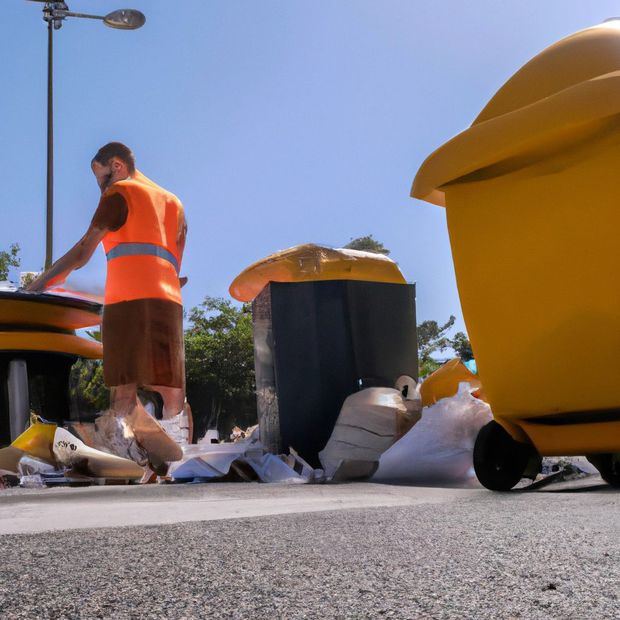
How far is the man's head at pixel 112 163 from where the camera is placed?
6.21 metres

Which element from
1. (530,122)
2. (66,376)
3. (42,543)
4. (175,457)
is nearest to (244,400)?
(66,376)

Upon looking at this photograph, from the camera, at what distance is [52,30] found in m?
9.85

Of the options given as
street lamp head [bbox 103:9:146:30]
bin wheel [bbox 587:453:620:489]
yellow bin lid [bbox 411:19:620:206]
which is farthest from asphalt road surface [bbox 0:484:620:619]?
street lamp head [bbox 103:9:146:30]

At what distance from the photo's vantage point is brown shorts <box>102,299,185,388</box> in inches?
222

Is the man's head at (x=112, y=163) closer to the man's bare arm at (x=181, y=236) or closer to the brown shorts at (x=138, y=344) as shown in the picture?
the man's bare arm at (x=181, y=236)

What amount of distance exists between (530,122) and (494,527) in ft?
5.89

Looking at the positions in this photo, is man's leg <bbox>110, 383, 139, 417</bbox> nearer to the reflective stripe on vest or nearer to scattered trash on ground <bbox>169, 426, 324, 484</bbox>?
scattered trash on ground <bbox>169, 426, 324, 484</bbox>

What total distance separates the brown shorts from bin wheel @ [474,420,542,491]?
3023mm

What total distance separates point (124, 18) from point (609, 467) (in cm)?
707

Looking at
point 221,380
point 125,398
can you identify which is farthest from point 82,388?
point 221,380

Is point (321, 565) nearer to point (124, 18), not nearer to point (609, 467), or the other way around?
point (609, 467)

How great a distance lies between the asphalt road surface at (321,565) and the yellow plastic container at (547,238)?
90 cm

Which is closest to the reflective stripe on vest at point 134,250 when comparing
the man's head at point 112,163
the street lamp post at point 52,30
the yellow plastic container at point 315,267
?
the man's head at point 112,163

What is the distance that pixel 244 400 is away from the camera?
1778 cm
